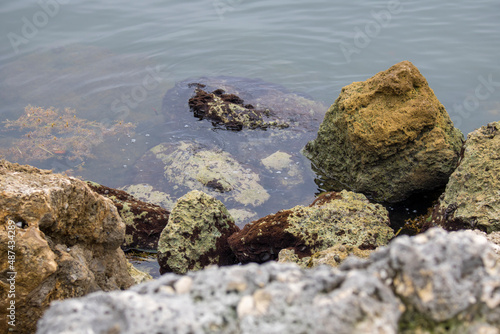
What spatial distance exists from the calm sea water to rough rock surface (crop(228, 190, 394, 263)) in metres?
5.00

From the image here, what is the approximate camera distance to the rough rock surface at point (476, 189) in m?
4.96

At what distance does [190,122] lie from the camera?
34.6ft

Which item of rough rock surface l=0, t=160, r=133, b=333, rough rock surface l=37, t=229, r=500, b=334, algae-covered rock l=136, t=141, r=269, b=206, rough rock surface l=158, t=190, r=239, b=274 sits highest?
rough rock surface l=37, t=229, r=500, b=334

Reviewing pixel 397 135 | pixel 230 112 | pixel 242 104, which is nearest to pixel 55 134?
pixel 230 112

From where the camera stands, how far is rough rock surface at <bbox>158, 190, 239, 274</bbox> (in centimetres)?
559

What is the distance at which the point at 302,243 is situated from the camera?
523 centimetres

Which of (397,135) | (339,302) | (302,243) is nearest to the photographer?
(339,302)

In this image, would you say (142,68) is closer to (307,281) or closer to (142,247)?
(142,247)

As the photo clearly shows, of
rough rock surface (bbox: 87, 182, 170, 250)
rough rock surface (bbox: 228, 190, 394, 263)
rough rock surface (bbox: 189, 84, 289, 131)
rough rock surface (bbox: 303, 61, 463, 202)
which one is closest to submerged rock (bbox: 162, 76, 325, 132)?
rough rock surface (bbox: 189, 84, 289, 131)

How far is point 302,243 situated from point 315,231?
235 millimetres

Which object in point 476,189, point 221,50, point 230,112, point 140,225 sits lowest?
point 140,225

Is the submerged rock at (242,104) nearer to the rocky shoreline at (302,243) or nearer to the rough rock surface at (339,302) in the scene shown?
the rocky shoreline at (302,243)

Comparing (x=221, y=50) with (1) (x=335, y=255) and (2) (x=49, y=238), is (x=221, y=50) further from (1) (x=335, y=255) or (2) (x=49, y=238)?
(2) (x=49, y=238)

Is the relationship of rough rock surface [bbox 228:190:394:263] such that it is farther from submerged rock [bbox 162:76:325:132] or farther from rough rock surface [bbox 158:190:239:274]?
submerged rock [bbox 162:76:325:132]
